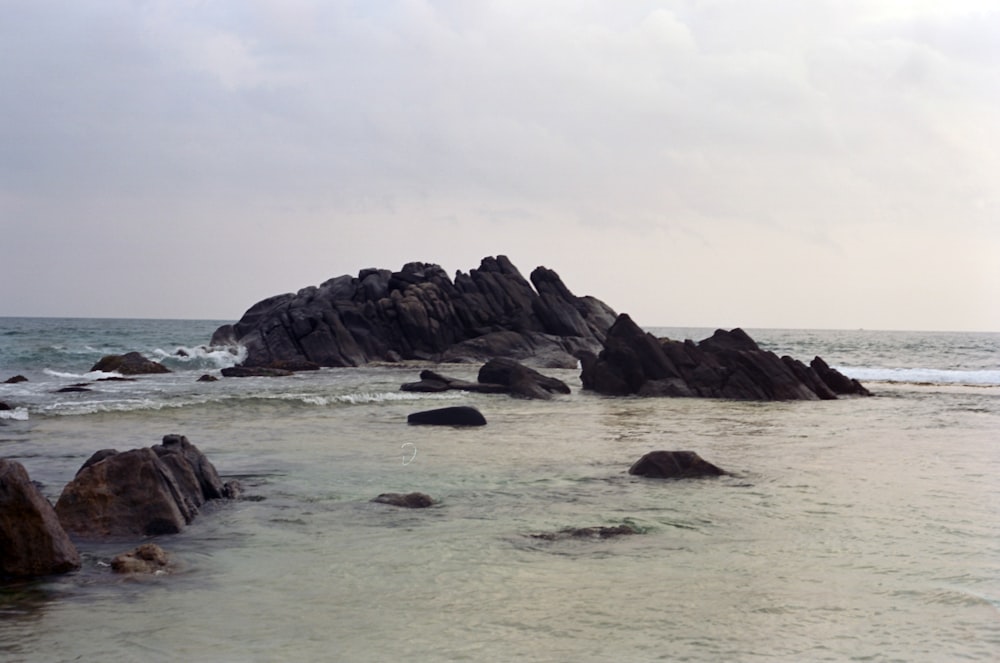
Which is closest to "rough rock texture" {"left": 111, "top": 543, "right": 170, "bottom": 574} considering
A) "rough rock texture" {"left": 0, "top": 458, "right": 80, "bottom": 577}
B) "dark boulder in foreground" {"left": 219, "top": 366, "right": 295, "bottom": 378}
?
"rough rock texture" {"left": 0, "top": 458, "right": 80, "bottom": 577}

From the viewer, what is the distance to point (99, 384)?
35.0m

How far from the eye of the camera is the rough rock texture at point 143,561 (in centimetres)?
814

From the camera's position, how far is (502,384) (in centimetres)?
3412

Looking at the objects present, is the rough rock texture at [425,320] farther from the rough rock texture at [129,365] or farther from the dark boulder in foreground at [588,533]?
the dark boulder in foreground at [588,533]

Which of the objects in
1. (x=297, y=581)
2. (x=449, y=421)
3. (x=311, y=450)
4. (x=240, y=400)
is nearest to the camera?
(x=297, y=581)

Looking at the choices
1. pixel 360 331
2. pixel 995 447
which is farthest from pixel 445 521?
pixel 360 331

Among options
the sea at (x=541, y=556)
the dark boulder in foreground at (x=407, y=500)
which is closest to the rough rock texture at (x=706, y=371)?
the sea at (x=541, y=556)

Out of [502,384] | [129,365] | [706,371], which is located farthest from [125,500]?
[129,365]

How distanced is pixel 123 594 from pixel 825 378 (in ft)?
109

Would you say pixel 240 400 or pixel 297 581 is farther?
pixel 240 400

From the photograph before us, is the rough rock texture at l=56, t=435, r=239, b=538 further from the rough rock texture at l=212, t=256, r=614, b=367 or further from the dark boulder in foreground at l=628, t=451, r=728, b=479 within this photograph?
the rough rock texture at l=212, t=256, r=614, b=367

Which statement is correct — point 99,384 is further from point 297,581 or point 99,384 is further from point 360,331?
point 297,581

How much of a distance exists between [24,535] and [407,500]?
454cm

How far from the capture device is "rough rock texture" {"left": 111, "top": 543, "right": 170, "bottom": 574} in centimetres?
814
